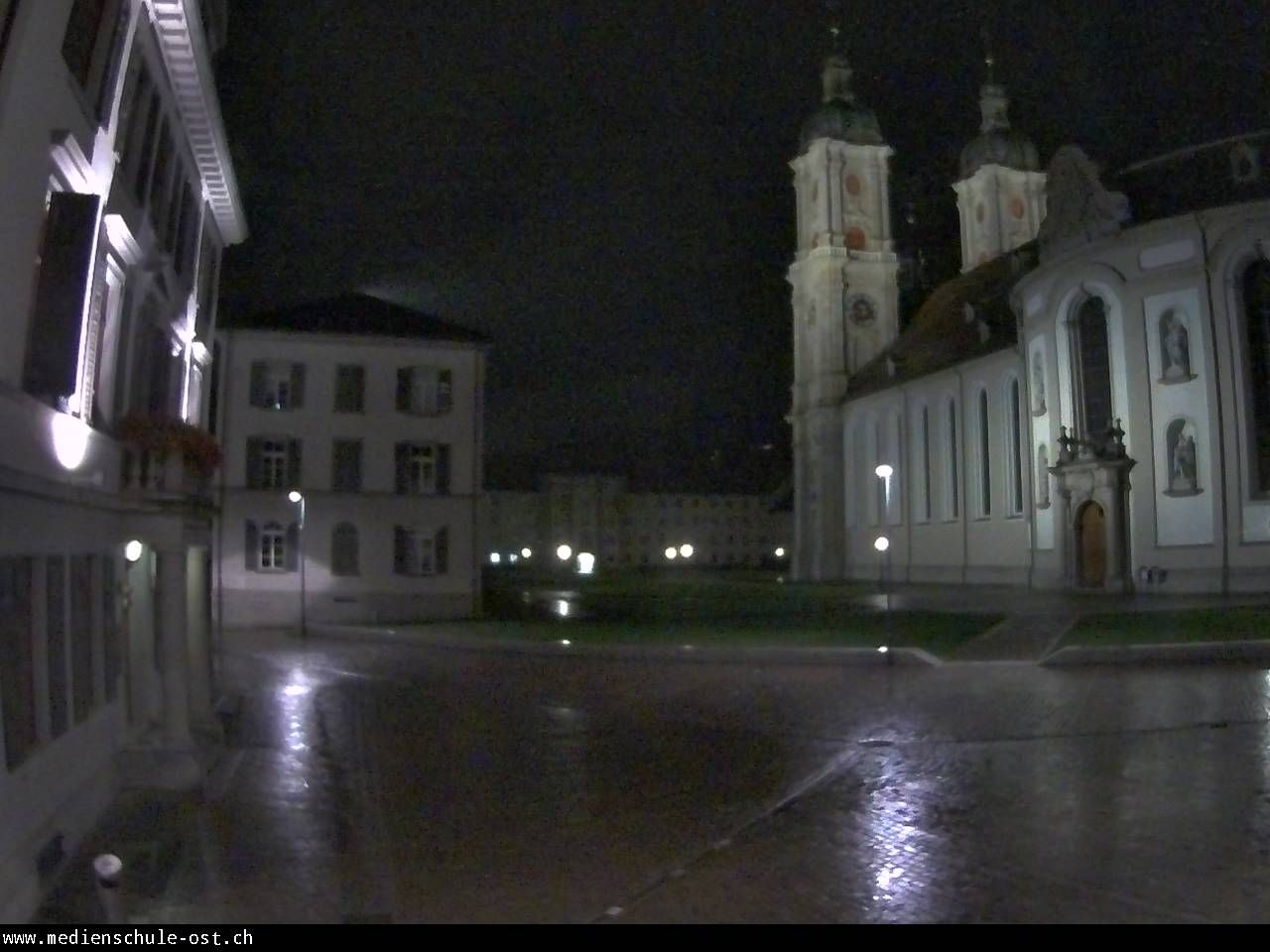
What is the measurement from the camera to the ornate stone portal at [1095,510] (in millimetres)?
39500

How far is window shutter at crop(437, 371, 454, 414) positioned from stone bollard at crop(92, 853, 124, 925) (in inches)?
1228

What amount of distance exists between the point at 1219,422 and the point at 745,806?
31.3m

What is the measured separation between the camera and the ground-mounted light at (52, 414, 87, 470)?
9188 millimetres

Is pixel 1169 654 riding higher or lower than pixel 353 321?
lower

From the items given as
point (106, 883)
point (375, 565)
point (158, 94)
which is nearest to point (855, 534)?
point (375, 565)

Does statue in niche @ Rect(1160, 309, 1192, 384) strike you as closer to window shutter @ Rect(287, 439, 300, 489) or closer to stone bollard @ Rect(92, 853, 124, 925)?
window shutter @ Rect(287, 439, 300, 489)

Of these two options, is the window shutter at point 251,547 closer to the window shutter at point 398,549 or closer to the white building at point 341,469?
the white building at point 341,469

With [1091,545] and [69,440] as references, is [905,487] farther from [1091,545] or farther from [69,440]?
[69,440]

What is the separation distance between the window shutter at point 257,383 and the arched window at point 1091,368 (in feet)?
90.3

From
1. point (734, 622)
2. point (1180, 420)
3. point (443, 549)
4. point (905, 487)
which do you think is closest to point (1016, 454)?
point (1180, 420)

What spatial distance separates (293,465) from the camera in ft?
125

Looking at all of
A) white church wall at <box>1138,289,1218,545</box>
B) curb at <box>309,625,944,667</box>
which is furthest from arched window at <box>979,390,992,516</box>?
curb at <box>309,625,944,667</box>
